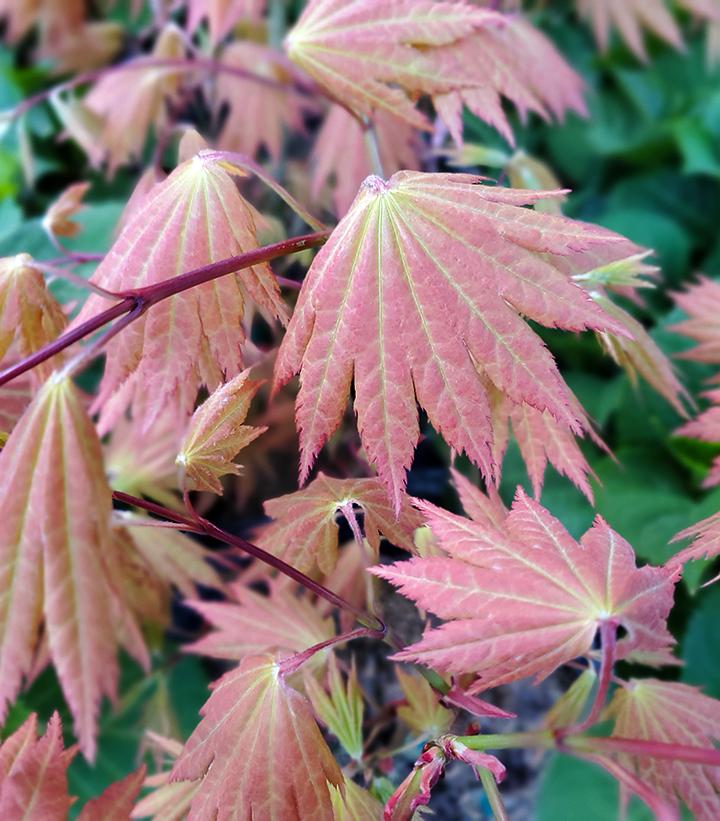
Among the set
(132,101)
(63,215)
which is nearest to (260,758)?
(63,215)

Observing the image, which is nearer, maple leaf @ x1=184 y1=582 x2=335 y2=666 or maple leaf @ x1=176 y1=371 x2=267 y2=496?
maple leaf @ x1=176 y1=371 x2=267 y2=496

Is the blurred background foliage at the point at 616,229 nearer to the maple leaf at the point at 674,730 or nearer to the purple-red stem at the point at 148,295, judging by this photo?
the maple leaf at the point at 674,730

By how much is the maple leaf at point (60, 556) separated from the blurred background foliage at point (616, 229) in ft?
1.44

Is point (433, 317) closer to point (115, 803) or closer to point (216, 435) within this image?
point (216, 435)

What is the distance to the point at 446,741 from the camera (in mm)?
474

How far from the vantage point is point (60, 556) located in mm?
420

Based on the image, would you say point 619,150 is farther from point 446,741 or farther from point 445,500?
point 446,741

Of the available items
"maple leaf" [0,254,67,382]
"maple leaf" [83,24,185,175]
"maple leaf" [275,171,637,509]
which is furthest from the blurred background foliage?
"maple leaf" [0,254,67,382]

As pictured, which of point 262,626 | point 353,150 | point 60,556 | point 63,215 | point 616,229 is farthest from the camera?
point 616,229

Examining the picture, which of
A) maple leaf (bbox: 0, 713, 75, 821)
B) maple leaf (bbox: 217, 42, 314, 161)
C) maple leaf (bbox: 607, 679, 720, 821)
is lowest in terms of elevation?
maple leaf (bbox: 0, 713, 75, 821)

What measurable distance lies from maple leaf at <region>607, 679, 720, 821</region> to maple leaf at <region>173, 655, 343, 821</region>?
0.69ft

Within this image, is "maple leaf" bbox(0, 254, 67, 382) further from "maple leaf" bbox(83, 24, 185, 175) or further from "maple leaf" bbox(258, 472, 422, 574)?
"maple leaf" bbox(83, 24, 185, 175)

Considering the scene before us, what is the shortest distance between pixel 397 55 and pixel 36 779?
644 mm

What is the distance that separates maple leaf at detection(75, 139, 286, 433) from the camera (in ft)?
1.70
